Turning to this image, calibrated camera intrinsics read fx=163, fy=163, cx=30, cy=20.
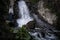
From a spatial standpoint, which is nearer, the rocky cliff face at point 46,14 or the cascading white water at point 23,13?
the rocky cliff face at point 46,14

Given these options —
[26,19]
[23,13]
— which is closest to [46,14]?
[26,19]

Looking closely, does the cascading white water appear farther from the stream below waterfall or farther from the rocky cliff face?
the rocky cliff face

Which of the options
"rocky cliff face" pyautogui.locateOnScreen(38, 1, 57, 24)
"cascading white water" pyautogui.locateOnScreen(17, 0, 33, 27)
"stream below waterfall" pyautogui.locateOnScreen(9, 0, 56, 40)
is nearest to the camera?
"stream below waterfall" pyautogui.locateOnScreen(9, 0, 56, 40)

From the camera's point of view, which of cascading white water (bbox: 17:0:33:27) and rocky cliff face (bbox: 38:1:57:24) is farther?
cascading white water (bbox: 17:0:33:27)

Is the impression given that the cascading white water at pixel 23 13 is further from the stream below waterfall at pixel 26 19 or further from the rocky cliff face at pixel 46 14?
the rocky cliff face at pixel 46 14

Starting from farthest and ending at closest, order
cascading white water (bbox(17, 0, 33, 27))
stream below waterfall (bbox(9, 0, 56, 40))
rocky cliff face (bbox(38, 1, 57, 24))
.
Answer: cascading white water (bbox(17, 0, 33, 27)), rocky cliff face (bbox(38, 1, 57, 24)), stream below waterfall (bbox(9, 0, 56, 40))

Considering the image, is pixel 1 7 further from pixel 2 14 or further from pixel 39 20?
pixel 39 20

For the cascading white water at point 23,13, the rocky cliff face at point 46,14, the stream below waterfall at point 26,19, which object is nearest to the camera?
the stream below waterfall at point 26,19

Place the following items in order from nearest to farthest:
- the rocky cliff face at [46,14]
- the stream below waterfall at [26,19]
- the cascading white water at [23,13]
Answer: the stream below waterfall at [26,19], the rocky cliff face at [46,14], the cascading white water at [23,13]

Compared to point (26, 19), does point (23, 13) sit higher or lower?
higher

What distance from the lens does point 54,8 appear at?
13.6m

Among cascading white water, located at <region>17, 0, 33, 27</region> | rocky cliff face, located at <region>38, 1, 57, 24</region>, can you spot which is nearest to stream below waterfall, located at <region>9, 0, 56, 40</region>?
cascading white water, located at <region>17, 0, 33, 27</region>

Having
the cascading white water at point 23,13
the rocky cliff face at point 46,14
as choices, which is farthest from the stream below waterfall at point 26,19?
the rocky cliff face at point 46,14

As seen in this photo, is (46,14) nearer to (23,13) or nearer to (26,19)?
(26,19)
